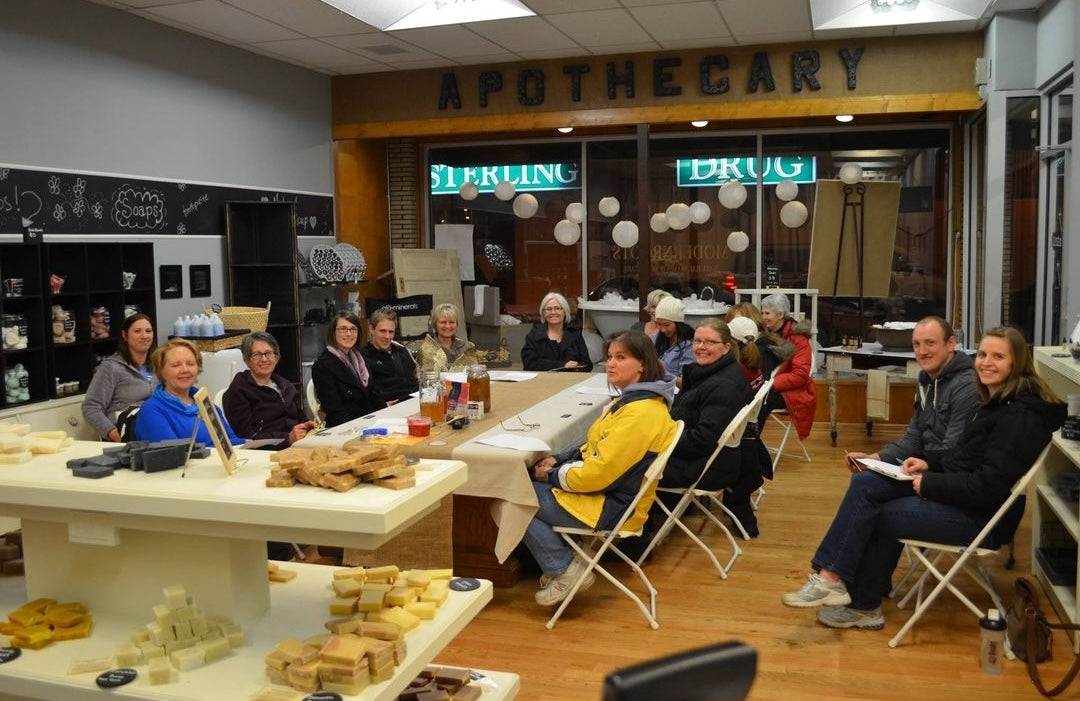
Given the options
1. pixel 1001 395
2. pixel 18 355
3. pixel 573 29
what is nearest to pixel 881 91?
pixel 573 29

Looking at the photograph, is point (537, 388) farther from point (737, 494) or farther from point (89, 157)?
point (89, 157)

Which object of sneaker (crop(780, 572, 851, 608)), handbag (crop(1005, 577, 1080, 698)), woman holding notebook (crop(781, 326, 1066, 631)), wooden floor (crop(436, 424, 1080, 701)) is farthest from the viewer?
sneaker (crop(780, 572, 851, 608))

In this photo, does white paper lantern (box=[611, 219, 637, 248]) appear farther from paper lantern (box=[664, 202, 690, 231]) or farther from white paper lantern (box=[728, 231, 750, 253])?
white paper lantern (box=[728, 231, 750, 253])

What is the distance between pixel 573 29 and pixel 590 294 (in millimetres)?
3792

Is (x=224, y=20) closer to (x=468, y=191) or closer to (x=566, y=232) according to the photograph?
(x=468, y=191)

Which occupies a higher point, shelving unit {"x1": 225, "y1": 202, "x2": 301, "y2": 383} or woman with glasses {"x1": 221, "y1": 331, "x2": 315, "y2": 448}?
shelving unit {"x1": 225, "y1": 202, "x2": 301, "y2": 383}

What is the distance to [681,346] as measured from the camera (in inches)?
290

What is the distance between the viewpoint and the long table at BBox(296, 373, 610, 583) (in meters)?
4.67

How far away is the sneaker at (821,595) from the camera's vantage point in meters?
4.60

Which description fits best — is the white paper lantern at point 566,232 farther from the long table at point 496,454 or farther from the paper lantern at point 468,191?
the long table at point 496,454

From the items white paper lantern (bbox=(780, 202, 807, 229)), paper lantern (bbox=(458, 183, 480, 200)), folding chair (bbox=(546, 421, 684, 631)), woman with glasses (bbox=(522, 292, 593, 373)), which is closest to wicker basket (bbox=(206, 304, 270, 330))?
woman with glasses (bbox=(522, 292, 593, 373))

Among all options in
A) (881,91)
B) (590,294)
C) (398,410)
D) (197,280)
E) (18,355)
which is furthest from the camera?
(590,294)

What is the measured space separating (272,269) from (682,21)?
431 cm

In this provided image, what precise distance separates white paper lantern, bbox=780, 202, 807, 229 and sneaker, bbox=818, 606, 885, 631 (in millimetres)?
7253
